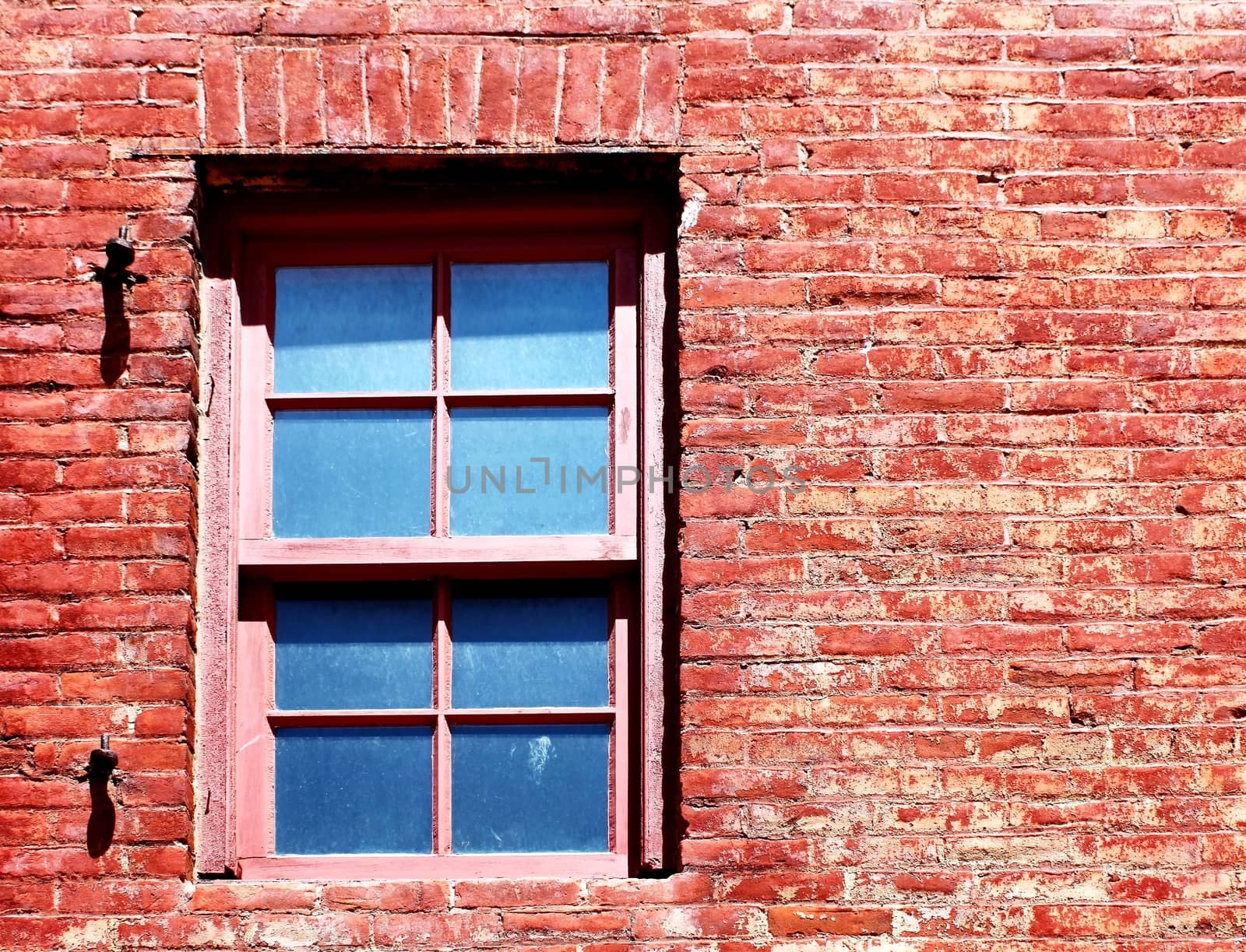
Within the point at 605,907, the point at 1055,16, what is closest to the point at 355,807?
the point at 605,907

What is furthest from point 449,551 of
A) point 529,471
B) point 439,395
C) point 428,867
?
point 428,867

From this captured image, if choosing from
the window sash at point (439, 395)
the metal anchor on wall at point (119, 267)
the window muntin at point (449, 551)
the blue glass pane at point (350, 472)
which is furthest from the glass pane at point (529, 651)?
the metal anchor on wall at point (119, 267)

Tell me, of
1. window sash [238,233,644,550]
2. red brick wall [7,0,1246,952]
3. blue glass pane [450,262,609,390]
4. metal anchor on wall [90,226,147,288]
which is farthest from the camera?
blue glass pane [450,262,609,390]

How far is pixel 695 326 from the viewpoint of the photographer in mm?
3285

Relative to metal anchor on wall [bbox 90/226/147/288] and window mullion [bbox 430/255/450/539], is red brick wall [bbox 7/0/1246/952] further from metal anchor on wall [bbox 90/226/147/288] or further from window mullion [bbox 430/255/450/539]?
window mullion [bbox 430/255/450/539]

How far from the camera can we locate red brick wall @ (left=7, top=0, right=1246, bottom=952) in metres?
3.09

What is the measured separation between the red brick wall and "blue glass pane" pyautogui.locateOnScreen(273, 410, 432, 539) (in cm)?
28

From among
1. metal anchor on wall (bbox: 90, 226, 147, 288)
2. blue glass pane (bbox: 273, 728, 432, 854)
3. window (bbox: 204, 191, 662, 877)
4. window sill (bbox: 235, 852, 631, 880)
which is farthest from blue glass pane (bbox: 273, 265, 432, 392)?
window sill (bbox: 235, 852, 631, 880)

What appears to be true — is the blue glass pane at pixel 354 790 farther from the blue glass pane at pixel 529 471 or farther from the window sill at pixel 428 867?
the blue glass pane at pixel 529 471

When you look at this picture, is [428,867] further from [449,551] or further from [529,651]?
[449,551]

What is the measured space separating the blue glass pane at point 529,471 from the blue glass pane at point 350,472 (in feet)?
0.31

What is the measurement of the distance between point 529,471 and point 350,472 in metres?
0.45

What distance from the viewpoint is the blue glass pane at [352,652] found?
11.0 feet

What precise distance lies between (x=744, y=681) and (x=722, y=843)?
37 cm
